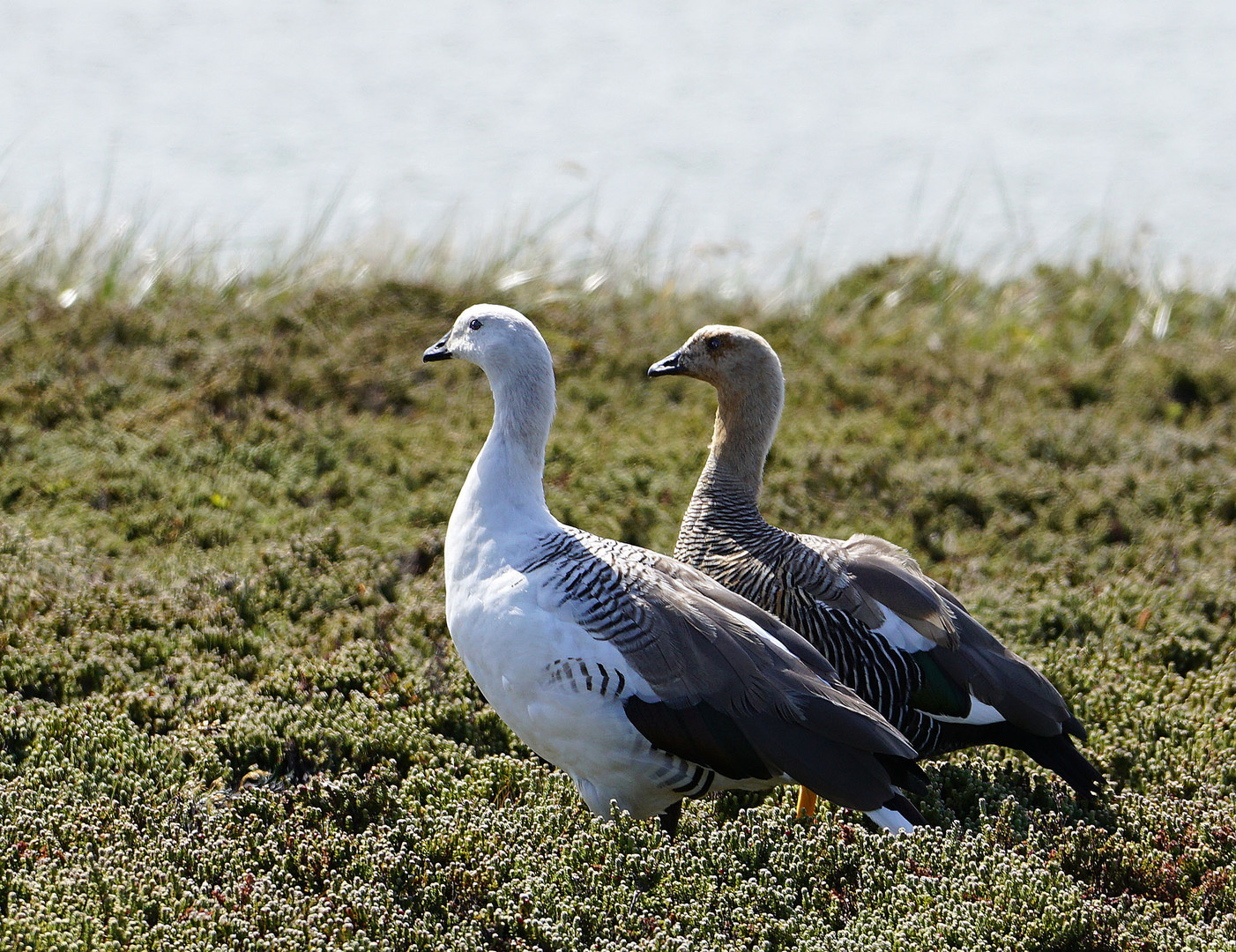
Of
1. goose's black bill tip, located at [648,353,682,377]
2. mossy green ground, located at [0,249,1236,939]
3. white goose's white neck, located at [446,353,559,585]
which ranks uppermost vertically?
goose's black bill tip, located at [648,353,682,377]

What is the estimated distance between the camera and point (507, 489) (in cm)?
484

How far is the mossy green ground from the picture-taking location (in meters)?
3.98

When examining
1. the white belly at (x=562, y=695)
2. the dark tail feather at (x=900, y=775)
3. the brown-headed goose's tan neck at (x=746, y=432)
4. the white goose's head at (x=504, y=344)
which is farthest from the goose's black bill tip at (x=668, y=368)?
the dark tail feather at (x=900, y=775)

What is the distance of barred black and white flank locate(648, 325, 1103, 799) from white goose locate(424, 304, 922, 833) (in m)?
0.39

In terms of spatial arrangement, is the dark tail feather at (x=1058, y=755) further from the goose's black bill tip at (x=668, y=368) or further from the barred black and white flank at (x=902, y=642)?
the goose's black bill tip at (x=668, y=368)

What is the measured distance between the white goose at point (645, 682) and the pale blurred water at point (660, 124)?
7946mm

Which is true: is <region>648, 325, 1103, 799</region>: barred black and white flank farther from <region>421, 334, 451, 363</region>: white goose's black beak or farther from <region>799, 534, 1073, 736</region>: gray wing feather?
<region>421, 334, 451, 363</region>: white goose's black beak

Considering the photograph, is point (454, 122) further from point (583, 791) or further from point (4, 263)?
point (583, 791)

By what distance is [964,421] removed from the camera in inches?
344

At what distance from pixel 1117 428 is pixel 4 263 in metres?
8.36

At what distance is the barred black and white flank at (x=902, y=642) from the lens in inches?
196

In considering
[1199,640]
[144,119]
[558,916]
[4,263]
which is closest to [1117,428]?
[1199,640]

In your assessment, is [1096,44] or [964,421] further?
[1096,44]

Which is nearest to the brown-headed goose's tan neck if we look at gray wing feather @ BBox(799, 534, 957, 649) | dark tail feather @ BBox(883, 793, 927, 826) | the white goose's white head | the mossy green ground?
gray wing feather @ BBox(799, 534, 957, 649)
